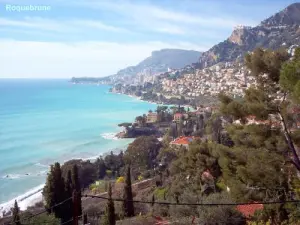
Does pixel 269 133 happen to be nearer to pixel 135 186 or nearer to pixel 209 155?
pixel 209 155

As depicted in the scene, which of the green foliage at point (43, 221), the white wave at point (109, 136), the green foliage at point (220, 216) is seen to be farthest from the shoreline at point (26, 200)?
the white wave at point (109, 136)

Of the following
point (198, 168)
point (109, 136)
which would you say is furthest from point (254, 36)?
point (198, 168)

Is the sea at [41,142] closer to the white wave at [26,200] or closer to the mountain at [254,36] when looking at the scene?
the white wave at [26,200]

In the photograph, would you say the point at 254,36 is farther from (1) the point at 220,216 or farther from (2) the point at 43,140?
(1) the point at 220,216

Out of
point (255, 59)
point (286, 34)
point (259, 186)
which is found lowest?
point (259, 186)

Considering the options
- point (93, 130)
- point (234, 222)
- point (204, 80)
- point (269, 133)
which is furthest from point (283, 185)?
point (204, 80)

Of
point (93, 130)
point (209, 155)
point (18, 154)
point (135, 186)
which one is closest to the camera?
point (209, 155)
